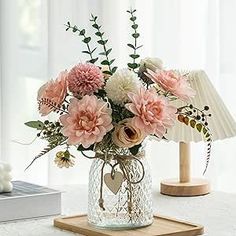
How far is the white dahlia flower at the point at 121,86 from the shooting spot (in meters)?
1.26

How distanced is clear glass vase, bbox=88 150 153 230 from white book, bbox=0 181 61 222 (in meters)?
0.14

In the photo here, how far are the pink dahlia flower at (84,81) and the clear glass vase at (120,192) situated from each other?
127 mm

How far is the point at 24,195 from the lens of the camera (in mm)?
1431

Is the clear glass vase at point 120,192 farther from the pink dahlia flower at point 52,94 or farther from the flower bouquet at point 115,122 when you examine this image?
the pink dahlia flower at point 52,94

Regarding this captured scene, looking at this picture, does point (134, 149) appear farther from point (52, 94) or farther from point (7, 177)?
point (7, 177)

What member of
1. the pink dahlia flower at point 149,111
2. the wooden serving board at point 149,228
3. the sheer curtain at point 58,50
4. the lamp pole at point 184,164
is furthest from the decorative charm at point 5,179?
the sheer curtain at point 58,50

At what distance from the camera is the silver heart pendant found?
1.31 m

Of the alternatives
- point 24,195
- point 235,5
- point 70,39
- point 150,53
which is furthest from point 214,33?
point 24,195

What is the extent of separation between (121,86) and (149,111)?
7 centimetres

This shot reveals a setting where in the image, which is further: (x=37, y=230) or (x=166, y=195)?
(x=166, y=195)

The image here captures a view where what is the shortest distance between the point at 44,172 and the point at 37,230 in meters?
1.09

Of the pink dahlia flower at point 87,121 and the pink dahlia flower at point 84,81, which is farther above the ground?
the pink dahlia flower at point 84,81

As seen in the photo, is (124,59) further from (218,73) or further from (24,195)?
(24,195)

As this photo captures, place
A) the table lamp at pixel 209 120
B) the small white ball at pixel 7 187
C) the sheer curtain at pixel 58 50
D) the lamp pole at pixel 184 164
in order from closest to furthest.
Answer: the small white ball at pixel 7 187
the table lamp at pixel 209 120
the lamp pole at pixel 184 164
the sheer curtain at pixel 58 50
